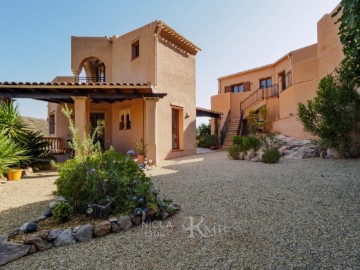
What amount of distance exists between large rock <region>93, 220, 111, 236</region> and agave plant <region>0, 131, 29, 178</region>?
5607 mm

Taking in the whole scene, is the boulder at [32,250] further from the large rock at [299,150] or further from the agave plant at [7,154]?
the large rock at [299,150]

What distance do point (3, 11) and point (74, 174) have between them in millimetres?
7963

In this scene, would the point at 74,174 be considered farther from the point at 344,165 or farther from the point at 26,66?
the point at 26,66

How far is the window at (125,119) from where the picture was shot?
1149 cm

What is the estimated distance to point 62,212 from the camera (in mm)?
3199

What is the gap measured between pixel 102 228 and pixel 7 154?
5807 millimetres

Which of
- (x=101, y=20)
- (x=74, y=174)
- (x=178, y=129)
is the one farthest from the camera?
(x=178, y=129)

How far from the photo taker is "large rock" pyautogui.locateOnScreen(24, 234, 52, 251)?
8.50 ft

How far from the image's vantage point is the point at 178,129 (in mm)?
12445

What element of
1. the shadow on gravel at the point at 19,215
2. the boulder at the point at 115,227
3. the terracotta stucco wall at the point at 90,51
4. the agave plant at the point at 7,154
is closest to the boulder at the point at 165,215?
the boulder at the point at 115,227

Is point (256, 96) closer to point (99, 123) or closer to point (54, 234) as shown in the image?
point (99, 123)

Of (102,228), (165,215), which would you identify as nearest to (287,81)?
(165,215)

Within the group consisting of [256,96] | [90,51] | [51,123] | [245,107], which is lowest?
[51,123]

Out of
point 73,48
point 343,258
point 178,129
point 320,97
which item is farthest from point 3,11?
point 320,97
